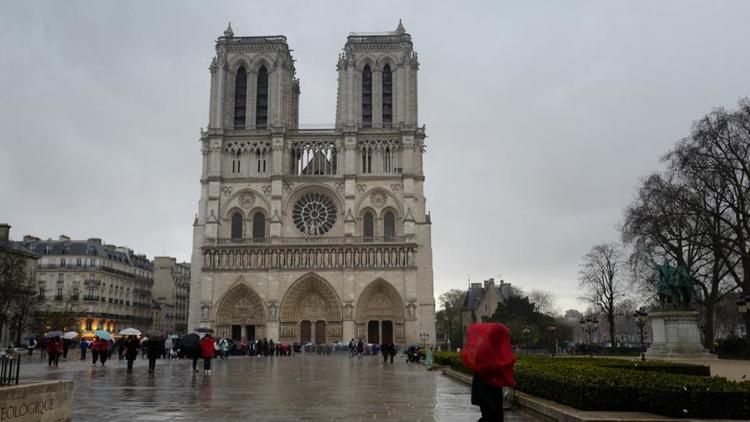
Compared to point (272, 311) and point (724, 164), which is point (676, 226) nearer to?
point (724, 164)

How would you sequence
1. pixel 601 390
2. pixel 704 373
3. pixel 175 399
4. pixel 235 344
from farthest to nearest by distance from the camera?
1. pixel 235 344
2. pixel 704 373
3. pixel 175 399
4. pixel 601 390

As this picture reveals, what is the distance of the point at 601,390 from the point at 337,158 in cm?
4932

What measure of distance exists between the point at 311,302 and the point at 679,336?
110 ft

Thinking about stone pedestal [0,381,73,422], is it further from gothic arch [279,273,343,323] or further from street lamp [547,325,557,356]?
gothic arch [279,273,343,323]

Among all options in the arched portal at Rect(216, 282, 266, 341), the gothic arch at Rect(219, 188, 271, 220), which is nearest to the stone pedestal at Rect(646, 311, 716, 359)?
the arched portal at Rect(216, 282, 266, 341)

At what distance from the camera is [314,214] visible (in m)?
57.2

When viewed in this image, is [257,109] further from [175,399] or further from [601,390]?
[601,390]

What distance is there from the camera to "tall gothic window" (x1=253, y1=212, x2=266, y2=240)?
5716 cm

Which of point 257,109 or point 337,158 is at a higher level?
point 257,109

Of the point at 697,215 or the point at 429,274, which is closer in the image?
the point at 697,215

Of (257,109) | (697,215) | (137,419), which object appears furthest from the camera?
(257,109)

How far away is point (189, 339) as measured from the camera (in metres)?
34.1

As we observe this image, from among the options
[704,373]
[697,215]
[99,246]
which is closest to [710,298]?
[697,215]

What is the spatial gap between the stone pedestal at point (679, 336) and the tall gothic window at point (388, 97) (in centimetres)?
3431
